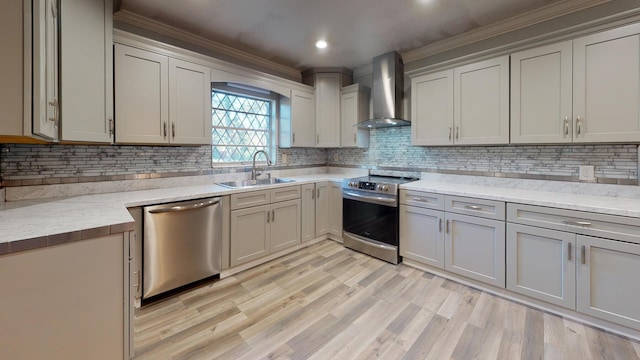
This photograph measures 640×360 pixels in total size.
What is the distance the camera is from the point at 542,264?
2008 mm

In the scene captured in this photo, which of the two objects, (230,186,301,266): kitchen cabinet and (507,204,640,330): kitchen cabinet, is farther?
(230,186,301,266): kitchen cabinet

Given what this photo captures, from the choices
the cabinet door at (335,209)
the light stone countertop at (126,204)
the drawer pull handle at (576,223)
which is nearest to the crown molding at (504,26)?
the light stone countertop at (126,204)

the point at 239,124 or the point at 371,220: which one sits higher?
the point at 239,124

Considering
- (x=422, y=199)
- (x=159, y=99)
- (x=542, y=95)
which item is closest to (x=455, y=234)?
(x=422, y=199)

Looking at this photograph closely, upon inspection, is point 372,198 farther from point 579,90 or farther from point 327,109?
point 579,90

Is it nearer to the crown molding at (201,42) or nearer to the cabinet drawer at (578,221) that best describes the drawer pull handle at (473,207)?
the cabinet drawer at (578,221)

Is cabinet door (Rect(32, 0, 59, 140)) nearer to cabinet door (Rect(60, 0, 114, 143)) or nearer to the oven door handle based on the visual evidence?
cabinet door (Rect(60, 0, 114, 143))

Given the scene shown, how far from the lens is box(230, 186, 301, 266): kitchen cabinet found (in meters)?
2.60

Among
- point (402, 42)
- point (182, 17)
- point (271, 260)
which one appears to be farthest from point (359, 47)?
point (271, 260)

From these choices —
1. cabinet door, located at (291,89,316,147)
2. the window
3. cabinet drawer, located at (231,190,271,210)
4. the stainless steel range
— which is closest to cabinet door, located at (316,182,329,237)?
the stainless steel range

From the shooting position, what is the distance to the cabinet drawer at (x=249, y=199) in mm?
2566

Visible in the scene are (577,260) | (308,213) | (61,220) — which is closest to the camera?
(61,220)

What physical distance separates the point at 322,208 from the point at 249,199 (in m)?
1.13

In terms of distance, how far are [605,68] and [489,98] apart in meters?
0.75
